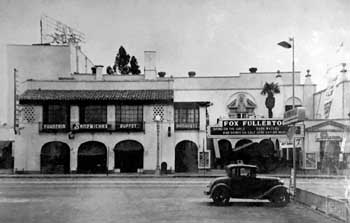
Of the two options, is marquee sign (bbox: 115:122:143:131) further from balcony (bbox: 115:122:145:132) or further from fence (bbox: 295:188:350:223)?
fence (bbox: 295:188:350:223)

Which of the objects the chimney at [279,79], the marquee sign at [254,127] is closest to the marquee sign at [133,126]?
the marquee sign at [254,127]

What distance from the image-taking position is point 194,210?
1294 centimetres

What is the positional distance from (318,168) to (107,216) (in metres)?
19.4

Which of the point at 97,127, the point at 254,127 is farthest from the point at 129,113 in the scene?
the point at 254,127

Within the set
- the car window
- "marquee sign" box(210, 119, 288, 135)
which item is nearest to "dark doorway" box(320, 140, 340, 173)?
"marquee sign" box(210, 119, 288, 135)

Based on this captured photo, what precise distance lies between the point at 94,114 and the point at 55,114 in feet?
7.95

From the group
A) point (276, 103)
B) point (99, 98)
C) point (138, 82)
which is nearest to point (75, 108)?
point (99, 98)

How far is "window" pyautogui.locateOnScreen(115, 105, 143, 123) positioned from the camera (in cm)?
3419

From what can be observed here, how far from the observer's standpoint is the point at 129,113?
34.4 metres

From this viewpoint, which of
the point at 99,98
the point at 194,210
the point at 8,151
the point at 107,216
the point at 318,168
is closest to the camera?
the point at 107,216

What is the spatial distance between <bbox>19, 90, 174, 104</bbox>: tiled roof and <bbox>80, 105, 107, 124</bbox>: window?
84 centimetres

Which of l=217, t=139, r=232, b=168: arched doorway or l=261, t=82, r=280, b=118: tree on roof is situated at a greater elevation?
l=261, t=82, r=280, b=118: tree on roof

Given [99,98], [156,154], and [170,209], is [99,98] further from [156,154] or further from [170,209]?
[170,209]

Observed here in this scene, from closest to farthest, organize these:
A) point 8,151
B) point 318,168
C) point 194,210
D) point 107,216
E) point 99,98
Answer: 1. point 107,216
2. point 194,210
3. point 318,168
4. point 99,98
5. point 8,151
